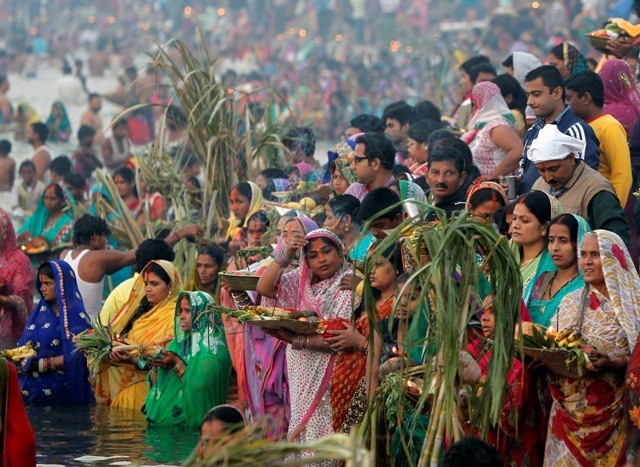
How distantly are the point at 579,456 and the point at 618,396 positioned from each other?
12.1 inches

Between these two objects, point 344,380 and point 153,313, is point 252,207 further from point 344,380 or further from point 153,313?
point 344,380

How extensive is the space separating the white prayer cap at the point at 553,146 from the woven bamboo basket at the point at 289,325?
1504 mm

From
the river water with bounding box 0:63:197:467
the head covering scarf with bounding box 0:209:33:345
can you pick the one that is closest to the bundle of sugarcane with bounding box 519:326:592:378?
the river water with bounding box 0:63:197:467

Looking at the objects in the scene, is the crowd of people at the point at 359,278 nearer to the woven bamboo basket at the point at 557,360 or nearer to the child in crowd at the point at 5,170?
the woven bamboo basket at the point at 557,360

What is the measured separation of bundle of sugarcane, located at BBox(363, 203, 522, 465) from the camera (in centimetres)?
557

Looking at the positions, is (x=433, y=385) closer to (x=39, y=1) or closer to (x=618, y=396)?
(x=618, y=396)

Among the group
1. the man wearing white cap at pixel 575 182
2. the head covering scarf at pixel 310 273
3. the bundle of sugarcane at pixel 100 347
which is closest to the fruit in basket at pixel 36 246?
the bundle of sugarcane at pixel 100 347

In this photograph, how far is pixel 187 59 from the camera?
491 inches

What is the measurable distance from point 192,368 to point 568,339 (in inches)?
130

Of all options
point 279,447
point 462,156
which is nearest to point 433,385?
point 279,447

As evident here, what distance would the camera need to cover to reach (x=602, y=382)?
6465mm

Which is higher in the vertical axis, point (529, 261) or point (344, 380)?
point (529, 261)

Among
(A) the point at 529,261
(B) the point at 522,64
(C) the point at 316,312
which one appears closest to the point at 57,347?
(C) the point at 316,312

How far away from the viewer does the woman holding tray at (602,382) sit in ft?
21.1
